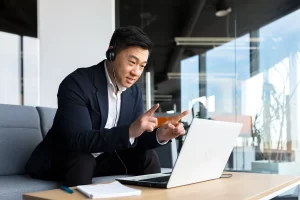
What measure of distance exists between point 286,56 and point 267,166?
119 cm

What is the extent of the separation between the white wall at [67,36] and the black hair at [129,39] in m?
2.07

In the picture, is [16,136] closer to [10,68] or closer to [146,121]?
[146,121]

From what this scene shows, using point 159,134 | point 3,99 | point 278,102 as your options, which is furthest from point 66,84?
point 278,102

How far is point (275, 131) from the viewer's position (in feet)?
13.7

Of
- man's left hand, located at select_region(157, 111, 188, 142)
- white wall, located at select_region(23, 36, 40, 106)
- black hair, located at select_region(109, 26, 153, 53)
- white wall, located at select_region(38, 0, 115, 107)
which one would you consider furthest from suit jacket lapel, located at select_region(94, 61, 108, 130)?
white wall, located at select_region(23, 36, 40, 106)

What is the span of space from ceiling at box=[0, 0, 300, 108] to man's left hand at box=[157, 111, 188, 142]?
8.39ft

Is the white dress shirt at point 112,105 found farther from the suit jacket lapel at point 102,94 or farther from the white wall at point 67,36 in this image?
the white wall at point 67,36

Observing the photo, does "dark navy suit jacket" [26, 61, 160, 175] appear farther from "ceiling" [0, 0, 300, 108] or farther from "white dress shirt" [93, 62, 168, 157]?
"ceiling" [0, 0, 300, 108]

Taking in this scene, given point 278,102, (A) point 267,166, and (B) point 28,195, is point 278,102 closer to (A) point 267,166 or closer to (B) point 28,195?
(A) point 267,166

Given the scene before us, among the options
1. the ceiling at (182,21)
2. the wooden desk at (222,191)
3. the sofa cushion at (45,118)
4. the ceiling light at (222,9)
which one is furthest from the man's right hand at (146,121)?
the ceiling light at (222,9)

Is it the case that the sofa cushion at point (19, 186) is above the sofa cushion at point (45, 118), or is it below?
below

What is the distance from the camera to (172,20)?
556cm

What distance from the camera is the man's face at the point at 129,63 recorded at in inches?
65.1

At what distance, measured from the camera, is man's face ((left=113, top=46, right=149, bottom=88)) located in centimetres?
165
